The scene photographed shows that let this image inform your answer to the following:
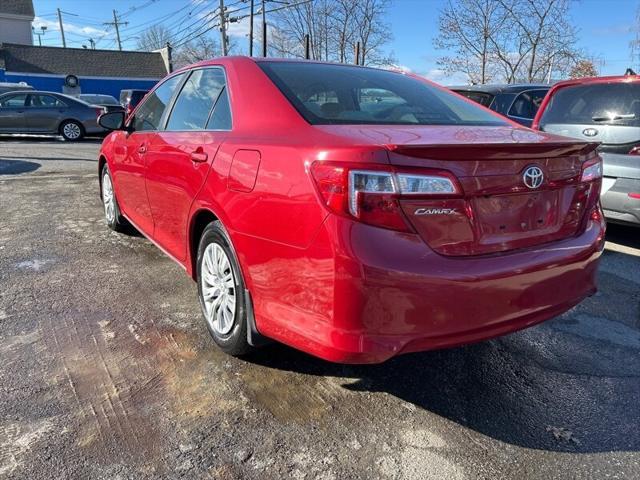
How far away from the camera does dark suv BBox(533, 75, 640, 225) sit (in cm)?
473

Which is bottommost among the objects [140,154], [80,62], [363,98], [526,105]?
[140,154]

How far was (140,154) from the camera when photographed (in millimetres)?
3938

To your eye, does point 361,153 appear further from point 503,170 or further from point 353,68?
point 353,68

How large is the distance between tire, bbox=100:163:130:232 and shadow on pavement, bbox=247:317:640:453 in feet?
9.55

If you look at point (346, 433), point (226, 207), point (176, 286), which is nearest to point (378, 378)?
point (346, 433)

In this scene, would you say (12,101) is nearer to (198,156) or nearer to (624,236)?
(198,156)

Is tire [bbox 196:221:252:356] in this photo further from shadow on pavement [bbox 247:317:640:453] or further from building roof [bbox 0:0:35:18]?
building roof [bbox 0:0:35:18]

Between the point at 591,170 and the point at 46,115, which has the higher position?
the point at 591,170

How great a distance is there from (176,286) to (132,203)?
3.14ft

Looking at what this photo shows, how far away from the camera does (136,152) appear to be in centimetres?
404

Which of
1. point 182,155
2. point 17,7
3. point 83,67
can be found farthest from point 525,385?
point 17,7

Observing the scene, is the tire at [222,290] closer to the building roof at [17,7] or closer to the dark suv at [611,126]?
the dark suv at [611,126]

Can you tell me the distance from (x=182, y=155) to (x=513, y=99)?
234 inches

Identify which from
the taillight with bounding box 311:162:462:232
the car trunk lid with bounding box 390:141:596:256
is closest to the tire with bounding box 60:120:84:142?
the taillight with bounding box 311:162:462:232
